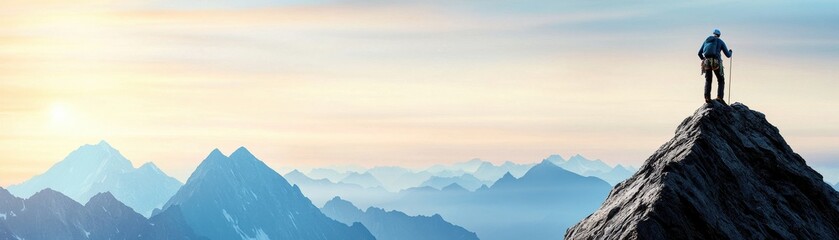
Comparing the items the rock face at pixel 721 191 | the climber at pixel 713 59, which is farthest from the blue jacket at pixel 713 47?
the rock face at pixel 721 191

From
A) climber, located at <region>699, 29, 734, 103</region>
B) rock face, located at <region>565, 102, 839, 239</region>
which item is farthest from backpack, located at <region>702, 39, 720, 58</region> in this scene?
rock face, located at <region>565, 102, 839, 239</region>

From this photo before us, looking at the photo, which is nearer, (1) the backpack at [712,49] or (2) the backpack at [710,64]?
(1) the backpack at [712,49]

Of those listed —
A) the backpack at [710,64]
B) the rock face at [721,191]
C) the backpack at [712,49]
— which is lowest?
the rock face at [721,191]

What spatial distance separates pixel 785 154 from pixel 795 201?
3.25m

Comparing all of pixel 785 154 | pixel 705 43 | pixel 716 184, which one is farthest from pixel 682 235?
pixel 705 43

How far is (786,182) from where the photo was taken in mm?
39969

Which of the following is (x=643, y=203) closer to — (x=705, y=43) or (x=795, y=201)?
(x=795, y=201)

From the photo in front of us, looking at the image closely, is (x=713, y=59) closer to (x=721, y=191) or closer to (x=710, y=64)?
(x=710, y=64)

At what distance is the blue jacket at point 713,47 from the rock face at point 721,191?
265 centimetres

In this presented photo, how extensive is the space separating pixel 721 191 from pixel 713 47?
11.9 metres

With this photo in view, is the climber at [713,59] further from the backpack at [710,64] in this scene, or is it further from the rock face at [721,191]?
the rock face at [721,191]

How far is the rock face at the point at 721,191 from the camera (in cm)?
3161

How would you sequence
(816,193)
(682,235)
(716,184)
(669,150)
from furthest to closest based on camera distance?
(816,193)
(669,150)
(716,184)
(682,235)

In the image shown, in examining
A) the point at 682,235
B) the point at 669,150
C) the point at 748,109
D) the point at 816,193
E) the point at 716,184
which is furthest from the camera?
the point at 748,109
